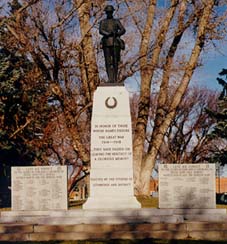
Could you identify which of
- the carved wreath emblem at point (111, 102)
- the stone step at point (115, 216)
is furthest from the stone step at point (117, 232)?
the carved wreath emblem at point (111, 102)

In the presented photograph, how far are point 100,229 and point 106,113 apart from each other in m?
3.75

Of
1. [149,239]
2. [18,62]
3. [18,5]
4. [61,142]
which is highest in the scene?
[18,5]

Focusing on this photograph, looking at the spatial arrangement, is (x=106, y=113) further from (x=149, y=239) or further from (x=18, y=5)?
(x=18, y=5)

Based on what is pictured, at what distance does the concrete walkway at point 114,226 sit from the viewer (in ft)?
37.2

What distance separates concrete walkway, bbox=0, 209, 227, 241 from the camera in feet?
37.2

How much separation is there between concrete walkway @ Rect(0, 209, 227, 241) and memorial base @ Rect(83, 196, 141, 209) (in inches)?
25.7

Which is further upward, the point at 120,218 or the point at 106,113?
the point at 106,113


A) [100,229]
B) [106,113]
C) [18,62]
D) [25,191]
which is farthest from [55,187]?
[18,62]

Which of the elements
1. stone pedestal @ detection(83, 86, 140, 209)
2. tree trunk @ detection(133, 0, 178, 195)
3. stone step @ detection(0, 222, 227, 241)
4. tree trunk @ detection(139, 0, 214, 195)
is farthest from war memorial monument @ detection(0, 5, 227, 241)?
tree trunk @ detection(139, 0, 214, 195)

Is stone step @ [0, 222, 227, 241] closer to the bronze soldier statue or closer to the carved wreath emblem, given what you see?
the carved wreath emblem

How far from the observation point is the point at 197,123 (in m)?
41.5

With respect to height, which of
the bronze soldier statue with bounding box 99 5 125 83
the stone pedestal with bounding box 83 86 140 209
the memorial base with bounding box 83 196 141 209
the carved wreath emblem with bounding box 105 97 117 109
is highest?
the bronze soldier statue with bounding box 99 5 125 83

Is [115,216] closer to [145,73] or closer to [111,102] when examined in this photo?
[111,102]

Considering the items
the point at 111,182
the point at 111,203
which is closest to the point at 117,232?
the point at 111,203
